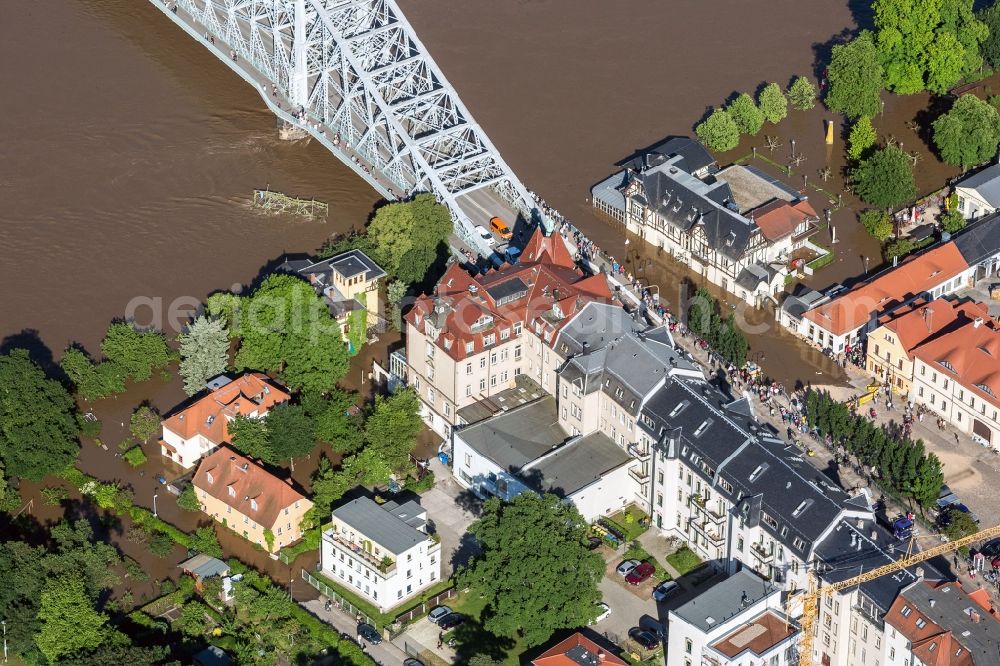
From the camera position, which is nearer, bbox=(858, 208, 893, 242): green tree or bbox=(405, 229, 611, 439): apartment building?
bbox=(405, 229, 611, 439): apartment building

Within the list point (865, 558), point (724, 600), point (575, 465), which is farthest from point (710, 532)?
point (865, 558)

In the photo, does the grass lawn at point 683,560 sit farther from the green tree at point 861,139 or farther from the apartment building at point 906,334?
the green tree at point 861,139

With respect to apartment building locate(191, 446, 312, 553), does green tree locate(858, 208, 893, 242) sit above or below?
above

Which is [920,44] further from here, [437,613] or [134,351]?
[437,613]

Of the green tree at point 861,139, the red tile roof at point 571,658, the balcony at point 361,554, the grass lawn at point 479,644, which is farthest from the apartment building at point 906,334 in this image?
the balcony at point 361,554

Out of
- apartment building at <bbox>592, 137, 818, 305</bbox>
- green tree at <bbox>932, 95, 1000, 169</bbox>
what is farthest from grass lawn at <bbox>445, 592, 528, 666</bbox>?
green tree at <bbox>932, 95, 1000, 169</bbox>

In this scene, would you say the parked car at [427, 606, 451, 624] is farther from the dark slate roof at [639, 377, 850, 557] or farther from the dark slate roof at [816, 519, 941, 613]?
the dark slate roof at [816, 519, 941, 613]
